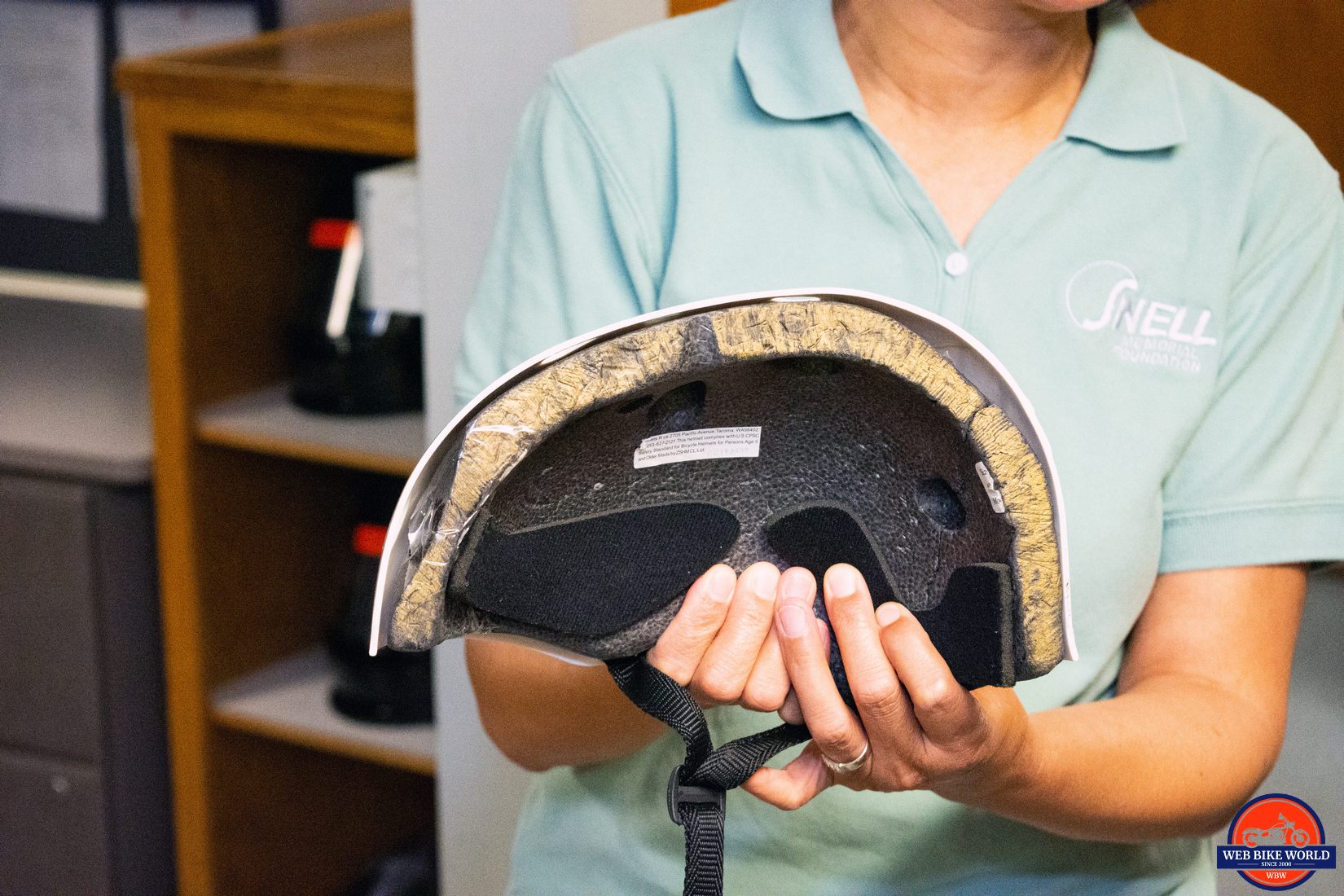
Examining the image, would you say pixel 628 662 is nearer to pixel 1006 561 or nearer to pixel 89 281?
pixel 1006 561

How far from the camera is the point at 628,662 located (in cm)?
65

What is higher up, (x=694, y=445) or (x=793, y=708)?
(x=694, y=445)

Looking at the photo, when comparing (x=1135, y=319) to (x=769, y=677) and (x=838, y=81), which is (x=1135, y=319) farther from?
(x=769, y=677)

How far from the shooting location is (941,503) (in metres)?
0.65

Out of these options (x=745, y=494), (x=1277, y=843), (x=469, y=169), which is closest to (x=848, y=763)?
(x=745, y=494)

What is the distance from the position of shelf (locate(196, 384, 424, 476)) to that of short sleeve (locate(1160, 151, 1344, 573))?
91 centimetres

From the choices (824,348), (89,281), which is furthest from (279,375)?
(824,348)

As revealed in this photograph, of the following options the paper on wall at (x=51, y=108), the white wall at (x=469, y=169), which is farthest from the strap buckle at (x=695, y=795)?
the paper on wall at (x=51, y=108)

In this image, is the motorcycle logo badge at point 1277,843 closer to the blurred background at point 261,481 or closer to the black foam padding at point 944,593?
the black foam padding at point 944,593

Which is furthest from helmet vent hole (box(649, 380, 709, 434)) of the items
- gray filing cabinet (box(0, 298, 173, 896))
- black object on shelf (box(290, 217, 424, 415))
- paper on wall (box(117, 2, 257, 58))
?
paper on wall (box(117, 2, 257, 58))

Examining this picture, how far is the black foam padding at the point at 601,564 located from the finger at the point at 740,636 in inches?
2.8

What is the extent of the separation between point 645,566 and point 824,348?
0.16 metres

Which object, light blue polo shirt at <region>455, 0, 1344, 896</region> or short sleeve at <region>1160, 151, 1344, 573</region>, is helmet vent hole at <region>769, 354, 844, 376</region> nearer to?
light blue polo shirt at <region>455, 0, 1344, 896</region>

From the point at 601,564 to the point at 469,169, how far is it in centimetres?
76
